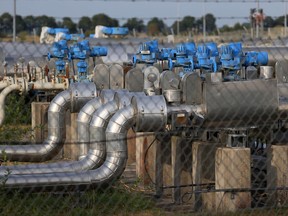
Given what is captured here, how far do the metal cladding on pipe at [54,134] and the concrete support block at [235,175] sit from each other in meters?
2.11

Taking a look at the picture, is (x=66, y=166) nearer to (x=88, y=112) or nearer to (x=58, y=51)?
(x=88, y=112)

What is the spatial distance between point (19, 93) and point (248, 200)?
267 inches

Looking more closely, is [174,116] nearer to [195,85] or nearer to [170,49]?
[195,85]

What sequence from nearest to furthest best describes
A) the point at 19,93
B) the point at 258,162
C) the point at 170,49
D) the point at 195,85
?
1. the point at 195,85
2. the point at 258,162
3. the point at 19,93
4. the point at 170,49

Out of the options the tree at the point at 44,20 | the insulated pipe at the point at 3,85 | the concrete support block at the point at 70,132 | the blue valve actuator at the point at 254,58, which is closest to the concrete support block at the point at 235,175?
the tree at the point at 44,20

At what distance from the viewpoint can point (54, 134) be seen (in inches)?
408

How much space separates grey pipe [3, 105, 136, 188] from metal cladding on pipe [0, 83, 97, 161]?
822 mm

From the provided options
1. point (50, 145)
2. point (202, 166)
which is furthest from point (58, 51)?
point (202, 166)

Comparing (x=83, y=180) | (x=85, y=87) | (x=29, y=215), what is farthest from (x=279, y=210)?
(x=85, y=87)

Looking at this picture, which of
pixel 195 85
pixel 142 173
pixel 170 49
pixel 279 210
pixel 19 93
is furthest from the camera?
pixel 170 49

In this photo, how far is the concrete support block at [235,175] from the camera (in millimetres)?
8945

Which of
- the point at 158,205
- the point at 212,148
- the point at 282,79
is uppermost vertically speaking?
the point at 282,79

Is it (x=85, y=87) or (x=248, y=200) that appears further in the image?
(x=85, y=87)

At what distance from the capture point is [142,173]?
437 inches
